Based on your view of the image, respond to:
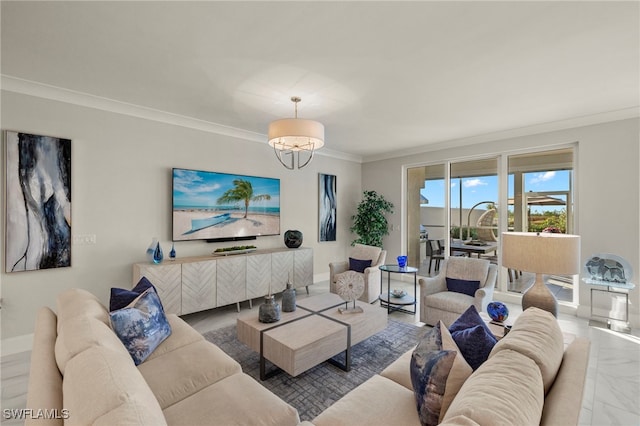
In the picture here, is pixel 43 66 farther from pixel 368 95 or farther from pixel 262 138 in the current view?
pixel 368 95

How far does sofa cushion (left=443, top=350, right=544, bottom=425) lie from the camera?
0.81 m

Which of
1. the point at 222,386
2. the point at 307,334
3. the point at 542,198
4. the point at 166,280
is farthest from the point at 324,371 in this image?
the point at 542,198

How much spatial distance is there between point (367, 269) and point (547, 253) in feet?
7.70

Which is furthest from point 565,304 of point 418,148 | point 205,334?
point 205,334

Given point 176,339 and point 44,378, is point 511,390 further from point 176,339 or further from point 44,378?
point 176,339

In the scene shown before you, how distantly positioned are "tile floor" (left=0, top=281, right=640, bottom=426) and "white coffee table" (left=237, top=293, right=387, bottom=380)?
115cm

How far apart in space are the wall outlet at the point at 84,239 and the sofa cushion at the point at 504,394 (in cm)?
373

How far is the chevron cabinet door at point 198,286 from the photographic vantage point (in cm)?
348

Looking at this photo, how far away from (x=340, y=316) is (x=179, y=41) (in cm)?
262

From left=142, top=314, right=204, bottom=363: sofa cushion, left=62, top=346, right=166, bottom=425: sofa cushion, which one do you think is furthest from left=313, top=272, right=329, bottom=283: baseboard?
left=62, top=346, right=166, bottom=425: sofa cushion

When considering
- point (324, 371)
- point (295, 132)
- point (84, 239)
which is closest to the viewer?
point (324, 371)

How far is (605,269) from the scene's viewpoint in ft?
11.7

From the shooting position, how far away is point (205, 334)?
3234 mm

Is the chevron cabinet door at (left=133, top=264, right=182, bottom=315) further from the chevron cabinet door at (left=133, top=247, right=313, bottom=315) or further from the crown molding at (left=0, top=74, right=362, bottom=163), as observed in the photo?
the crown molding at (left=0, top=74, right=362, bottom=163)
